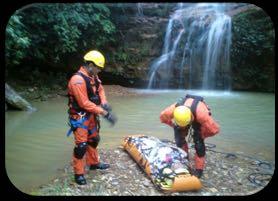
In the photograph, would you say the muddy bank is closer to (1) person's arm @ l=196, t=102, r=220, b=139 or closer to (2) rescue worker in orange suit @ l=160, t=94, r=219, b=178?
(2) rescue worker in orange suit @ l=160, t=94, r=219, b=178

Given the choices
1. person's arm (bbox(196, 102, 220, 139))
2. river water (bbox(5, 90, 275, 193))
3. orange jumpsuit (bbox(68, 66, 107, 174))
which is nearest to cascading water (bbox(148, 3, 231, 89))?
river water (bbox(5, 90, 275, 193))

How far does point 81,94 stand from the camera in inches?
179

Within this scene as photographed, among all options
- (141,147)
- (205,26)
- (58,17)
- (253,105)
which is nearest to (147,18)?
(205,26)

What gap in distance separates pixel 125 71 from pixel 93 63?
9678 millimetres

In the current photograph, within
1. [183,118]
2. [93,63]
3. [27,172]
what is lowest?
[27,172]

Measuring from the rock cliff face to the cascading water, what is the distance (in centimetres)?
31

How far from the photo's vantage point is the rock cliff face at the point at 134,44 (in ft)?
47.3

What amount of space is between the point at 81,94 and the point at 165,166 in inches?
52.6

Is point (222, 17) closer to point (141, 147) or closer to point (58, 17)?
point (58, 17)

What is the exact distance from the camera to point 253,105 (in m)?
10.5

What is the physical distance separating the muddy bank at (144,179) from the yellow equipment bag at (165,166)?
3.9 inches

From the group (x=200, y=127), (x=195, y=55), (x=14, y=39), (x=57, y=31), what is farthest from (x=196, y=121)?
(x=195, y=55)

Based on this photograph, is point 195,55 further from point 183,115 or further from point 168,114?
point 183,115

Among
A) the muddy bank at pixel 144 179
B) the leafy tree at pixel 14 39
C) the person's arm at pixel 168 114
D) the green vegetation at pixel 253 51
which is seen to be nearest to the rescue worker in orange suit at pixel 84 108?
the muddy bank at pixel 144 179
